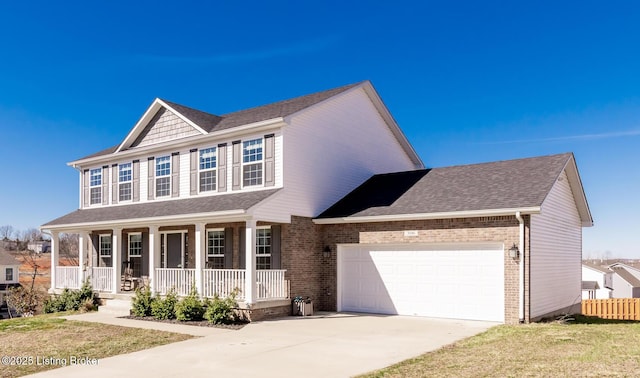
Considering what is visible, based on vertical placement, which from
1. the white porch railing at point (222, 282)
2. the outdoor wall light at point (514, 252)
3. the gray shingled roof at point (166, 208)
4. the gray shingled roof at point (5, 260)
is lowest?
the gray shingled roof at point (5, 260)

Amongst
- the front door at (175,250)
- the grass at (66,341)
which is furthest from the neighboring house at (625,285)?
the grass at (66,341)

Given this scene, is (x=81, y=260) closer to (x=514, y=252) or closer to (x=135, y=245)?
(x=135, y=245)

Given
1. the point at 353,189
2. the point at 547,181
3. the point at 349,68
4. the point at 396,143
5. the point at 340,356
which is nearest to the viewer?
the point at 340,356

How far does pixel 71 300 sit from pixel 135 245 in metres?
3.35

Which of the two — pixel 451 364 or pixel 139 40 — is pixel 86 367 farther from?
pixel 139 40

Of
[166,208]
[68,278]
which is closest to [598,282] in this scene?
[166,208]

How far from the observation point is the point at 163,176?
20.0 metres

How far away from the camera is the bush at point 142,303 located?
53.3ft

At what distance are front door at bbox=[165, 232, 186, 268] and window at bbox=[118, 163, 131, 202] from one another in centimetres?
292

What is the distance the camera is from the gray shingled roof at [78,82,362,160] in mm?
18203

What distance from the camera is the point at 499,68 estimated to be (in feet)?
79.4

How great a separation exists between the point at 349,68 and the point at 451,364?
64.1 feet

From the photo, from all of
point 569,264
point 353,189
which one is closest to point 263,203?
point 353,189

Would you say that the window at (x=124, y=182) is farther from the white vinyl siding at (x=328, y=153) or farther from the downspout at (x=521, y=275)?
the downspout at (x=521, y=275)
